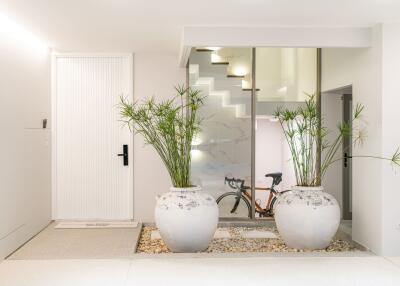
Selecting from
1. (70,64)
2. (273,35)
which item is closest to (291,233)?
(273,35)

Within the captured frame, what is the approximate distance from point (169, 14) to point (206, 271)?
2.46m

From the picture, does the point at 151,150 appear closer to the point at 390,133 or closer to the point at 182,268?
the point at 182,268

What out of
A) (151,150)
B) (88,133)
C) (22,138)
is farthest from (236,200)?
(22,138)

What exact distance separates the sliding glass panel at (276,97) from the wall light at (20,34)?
2.91 m

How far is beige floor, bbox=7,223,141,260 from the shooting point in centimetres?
483

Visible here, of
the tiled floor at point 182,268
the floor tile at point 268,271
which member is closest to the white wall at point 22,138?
the tiled floor at point 182,268

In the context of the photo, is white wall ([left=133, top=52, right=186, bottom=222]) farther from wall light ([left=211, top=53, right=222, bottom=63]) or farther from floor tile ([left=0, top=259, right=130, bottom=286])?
floor tile ([left=0, top=259, right=130, bottom=286])

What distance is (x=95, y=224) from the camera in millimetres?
6465

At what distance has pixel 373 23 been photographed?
492 cm

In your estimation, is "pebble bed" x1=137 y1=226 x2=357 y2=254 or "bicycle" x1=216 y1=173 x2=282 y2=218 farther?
"bicycle" x1=216 y1=173 x2=282 y2=218

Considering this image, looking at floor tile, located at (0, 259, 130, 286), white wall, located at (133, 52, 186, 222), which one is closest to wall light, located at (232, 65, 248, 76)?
white wall, located at (133, 52, 186, 222)

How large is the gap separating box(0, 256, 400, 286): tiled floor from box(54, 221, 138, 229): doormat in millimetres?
1828

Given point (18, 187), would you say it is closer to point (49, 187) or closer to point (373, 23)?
point (49, 187)

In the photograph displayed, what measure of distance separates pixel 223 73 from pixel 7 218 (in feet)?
11.0
